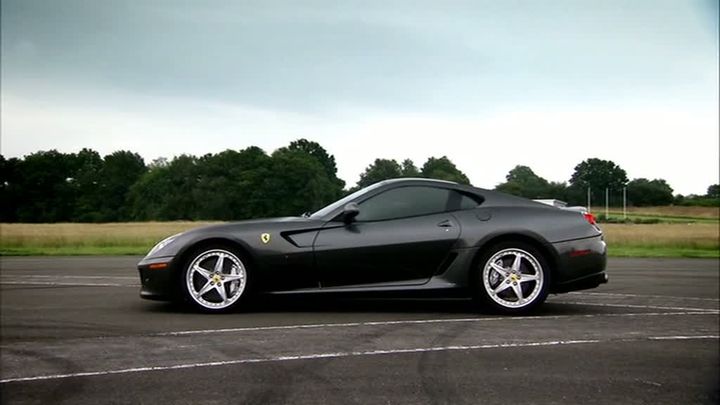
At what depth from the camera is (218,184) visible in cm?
302

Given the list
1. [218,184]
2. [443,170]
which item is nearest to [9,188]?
[218,184]

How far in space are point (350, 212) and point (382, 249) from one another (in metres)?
0.42

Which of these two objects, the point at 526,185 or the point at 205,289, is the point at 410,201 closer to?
the point at 526,185

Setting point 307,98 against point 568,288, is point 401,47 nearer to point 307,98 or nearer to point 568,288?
point 307,98

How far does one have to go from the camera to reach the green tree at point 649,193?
2.25m

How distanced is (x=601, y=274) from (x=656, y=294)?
2.80 metres

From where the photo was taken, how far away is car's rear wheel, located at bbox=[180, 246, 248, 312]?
5.50 m

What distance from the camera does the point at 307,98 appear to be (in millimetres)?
2465

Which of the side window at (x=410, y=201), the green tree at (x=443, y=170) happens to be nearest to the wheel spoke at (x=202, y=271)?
the side window at (x=410, y=201)

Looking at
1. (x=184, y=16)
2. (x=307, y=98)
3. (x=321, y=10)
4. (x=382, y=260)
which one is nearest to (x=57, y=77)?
(x=184, y=16)

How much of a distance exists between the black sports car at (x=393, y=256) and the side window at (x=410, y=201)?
40.5 inches

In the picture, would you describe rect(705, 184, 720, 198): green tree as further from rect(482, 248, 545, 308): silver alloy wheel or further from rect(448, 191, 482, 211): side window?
rect(482, 248, 545, 308): silver alloy wheel

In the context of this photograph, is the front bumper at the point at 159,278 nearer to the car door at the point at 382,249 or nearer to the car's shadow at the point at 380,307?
the car's shadow at the point at 380,307

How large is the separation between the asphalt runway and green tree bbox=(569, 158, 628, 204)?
1054 mm
